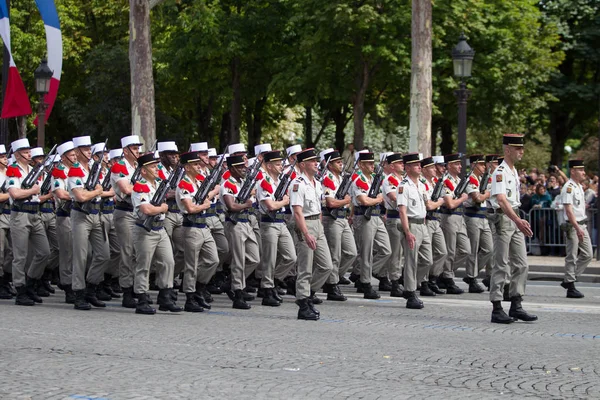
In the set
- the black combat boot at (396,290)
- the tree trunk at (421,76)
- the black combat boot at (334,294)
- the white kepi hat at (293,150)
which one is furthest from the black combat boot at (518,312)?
the tree trunk at (421,76)

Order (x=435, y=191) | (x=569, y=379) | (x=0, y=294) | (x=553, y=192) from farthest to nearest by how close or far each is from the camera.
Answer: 1. (x=553, y=192)
2. (x=435, y=191)
3. (x=0, y=294)
4. (x=569, y=379)

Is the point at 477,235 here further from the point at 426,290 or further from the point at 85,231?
the point at 85,231

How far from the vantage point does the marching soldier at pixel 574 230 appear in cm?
1602

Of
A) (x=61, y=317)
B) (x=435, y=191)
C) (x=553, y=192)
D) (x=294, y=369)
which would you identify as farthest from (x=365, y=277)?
(x=553, y=192)

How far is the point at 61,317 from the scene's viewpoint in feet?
43.4

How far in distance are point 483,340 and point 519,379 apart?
229cm

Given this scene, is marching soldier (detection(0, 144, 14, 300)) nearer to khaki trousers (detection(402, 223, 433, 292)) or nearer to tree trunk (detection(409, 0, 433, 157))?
khaki trousers (detection(402, 223, 433, 292))

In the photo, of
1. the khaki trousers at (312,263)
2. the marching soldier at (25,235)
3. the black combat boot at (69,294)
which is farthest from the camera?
the black combat boot at (69,294)

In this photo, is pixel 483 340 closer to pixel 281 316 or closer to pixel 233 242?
pixel 281 316

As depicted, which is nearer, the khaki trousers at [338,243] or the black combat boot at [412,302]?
the black combat boot at [412,302]

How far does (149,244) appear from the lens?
44.5ft

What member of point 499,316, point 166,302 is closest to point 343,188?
point 166,302

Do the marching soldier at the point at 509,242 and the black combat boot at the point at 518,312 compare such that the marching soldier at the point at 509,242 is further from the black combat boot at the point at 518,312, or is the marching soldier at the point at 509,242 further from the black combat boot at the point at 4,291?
the black combat boot at the point at 4,291

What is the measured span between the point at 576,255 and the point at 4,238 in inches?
307
